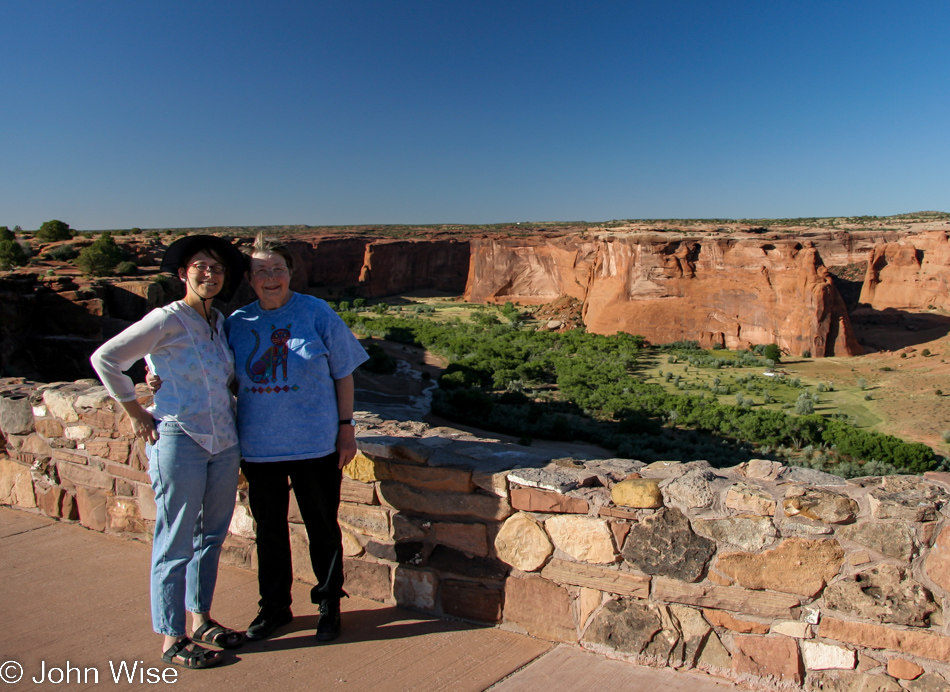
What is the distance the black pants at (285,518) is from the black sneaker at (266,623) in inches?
1.2

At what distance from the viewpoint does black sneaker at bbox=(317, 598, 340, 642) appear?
269cm

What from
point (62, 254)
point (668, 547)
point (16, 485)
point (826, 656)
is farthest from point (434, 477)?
point (62, 254)

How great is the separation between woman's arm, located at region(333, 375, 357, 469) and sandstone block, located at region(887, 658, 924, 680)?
85.8 inches

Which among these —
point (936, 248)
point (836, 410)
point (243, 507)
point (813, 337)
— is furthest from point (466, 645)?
point (936, 248)

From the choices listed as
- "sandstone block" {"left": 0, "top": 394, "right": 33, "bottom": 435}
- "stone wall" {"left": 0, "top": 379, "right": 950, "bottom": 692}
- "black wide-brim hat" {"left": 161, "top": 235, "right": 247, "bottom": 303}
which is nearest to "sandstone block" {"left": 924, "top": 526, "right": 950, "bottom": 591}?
"stone wall" {"left": 0, "top": 379, "right": 950, "bottom": 692}

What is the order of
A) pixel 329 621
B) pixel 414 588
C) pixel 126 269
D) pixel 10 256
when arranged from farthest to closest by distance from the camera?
pixel 10 256 < pixel 126 269 < pixel 414 588 < pixel 329 621

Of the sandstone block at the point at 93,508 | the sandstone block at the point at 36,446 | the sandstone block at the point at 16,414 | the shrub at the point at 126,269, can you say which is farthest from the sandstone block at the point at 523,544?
the shrub at the point at 126,269

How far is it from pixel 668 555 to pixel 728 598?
27 centimetres

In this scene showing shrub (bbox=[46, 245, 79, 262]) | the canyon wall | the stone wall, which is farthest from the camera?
shrub (bbox=[46, 245, 79, 262])

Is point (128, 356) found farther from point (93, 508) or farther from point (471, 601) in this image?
point (93, 508)

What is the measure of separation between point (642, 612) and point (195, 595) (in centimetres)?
192

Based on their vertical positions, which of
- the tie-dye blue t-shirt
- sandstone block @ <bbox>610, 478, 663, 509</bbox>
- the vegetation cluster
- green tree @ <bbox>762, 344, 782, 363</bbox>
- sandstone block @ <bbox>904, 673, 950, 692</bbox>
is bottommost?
the vegetation cluster

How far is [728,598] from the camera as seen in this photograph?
2.38 meters

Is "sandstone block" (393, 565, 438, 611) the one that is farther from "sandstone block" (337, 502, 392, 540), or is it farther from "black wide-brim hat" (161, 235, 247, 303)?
"black wide-brim hat" (161, 235, 247, 303)
